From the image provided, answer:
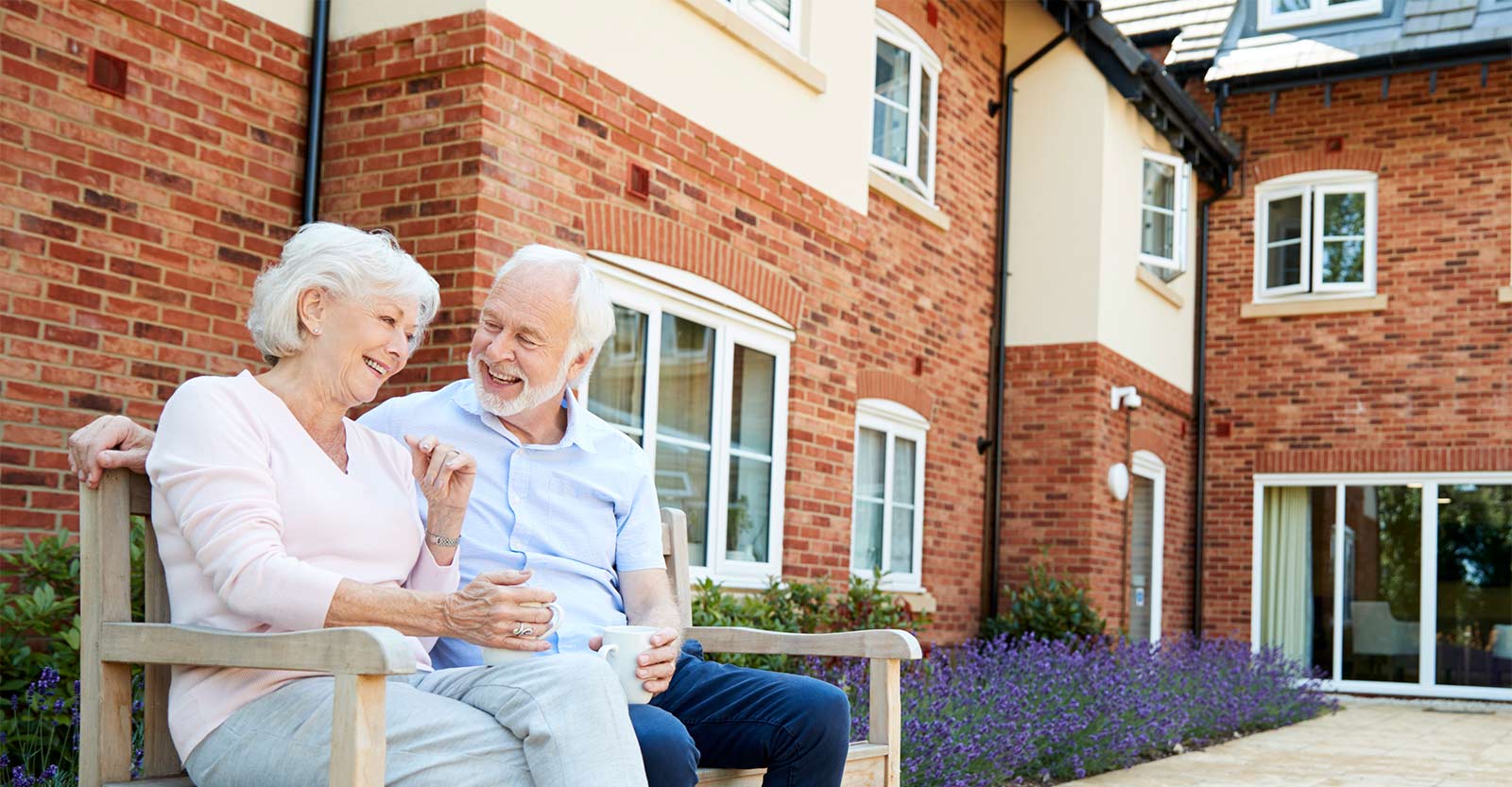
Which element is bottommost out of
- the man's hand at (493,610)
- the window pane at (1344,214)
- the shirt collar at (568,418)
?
the man's hand at (493,610)

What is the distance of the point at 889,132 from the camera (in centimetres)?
927

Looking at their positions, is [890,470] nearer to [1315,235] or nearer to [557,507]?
[1315,235]

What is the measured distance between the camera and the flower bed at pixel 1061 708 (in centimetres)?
545

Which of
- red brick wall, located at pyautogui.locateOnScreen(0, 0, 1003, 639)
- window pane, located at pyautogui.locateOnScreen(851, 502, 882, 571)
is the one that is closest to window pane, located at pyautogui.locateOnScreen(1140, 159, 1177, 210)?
window pane, located at pyautogui.locateOnScreen(851, 502, 882, 571)

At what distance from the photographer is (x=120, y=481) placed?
2.43m

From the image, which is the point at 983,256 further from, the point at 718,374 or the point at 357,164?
the point at 357,164

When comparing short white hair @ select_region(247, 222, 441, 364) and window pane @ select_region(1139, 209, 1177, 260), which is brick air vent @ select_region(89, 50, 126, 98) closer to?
short white hair @ select_region(247, 222, 441, 364)

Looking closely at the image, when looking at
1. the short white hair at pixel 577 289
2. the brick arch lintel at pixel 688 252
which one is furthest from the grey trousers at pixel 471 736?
the brick arch lintel at pixel 688 252

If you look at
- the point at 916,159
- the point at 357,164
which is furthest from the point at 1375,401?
the point at 357,164

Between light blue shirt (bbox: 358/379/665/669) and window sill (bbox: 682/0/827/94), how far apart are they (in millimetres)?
3213

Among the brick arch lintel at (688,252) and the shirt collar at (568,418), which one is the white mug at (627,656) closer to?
the shirt collar at (568,418)

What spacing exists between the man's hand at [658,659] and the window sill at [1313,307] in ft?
37.0

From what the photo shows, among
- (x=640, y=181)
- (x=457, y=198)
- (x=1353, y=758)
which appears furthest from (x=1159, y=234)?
(x=457, y=198)

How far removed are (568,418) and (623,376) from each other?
9.18ft
